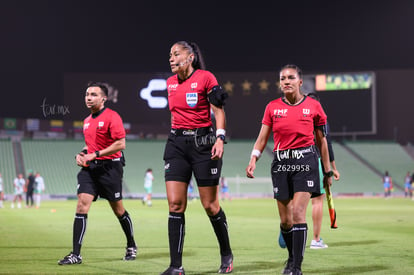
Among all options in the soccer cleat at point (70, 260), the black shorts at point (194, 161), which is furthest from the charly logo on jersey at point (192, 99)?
the soccer cleat at point (70, 260)

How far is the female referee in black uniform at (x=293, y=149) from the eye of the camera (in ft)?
24.6

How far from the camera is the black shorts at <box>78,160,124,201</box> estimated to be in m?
9.09

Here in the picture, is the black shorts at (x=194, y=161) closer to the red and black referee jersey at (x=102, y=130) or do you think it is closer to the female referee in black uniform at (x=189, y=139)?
the female referee in black uniform at (x=189, y=139)

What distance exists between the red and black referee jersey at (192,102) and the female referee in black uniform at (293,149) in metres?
0.86

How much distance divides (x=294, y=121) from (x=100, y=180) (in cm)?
309

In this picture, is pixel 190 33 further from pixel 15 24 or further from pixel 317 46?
pixel 15 24

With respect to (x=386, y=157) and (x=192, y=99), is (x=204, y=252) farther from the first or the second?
(x=386, y=157)

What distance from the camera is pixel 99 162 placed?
9133 millimetres

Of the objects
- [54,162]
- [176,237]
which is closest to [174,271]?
[176,237]

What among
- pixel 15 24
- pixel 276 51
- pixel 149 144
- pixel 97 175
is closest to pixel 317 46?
pixel 276 51

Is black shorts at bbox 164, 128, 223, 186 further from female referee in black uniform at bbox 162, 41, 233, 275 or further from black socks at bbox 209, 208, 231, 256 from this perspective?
black socks at bbox 209, 208, 231, 256

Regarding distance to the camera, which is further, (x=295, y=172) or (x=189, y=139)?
(x=295, y=172)

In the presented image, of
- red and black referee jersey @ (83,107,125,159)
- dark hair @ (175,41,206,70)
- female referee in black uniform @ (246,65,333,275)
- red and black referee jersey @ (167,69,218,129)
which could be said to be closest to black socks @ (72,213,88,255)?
red and black referee jersey @ (83,107,125,159)

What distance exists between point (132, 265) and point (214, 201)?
184 cm
